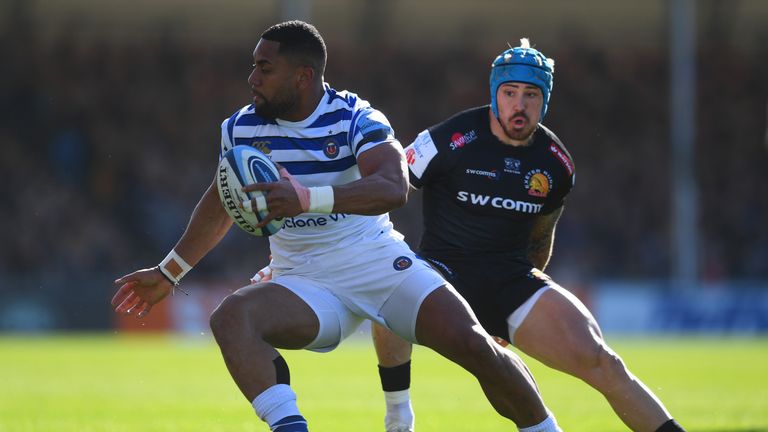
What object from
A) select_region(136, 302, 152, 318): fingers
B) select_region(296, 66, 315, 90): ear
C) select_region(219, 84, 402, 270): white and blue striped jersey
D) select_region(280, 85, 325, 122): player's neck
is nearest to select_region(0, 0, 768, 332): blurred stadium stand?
select_region(136, 302, 152, 318): fingers

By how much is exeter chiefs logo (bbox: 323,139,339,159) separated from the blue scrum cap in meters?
1.22

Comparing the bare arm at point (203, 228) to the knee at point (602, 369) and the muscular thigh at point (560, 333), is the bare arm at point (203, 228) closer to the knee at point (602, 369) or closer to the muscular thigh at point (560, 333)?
the muscular thigh at point (560, 333)

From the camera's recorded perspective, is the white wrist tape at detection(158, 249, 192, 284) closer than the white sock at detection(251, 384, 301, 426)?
No

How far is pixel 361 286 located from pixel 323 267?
22 cm

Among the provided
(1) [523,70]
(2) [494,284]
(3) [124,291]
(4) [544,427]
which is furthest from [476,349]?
(3) [124,291]

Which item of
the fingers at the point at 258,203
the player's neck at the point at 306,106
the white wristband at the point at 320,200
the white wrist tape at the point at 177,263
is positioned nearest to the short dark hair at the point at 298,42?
the player's neck at the point at 306,106

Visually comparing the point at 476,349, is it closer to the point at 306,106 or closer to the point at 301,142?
the point at 301,142

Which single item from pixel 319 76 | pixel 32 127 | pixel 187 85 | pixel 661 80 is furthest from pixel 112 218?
pixel 319 76

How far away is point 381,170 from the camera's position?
236 inches

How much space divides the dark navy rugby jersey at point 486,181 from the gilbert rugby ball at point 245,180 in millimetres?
1626

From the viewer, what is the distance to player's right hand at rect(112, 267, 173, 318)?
6.70 meters

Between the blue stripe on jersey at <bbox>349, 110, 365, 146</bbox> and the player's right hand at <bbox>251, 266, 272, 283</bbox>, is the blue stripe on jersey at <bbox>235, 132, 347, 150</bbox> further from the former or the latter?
the player's right hand at <bbox>251, 266, 272, 283</bbox>

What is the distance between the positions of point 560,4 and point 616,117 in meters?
3.24

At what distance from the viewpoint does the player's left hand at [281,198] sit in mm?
5594
